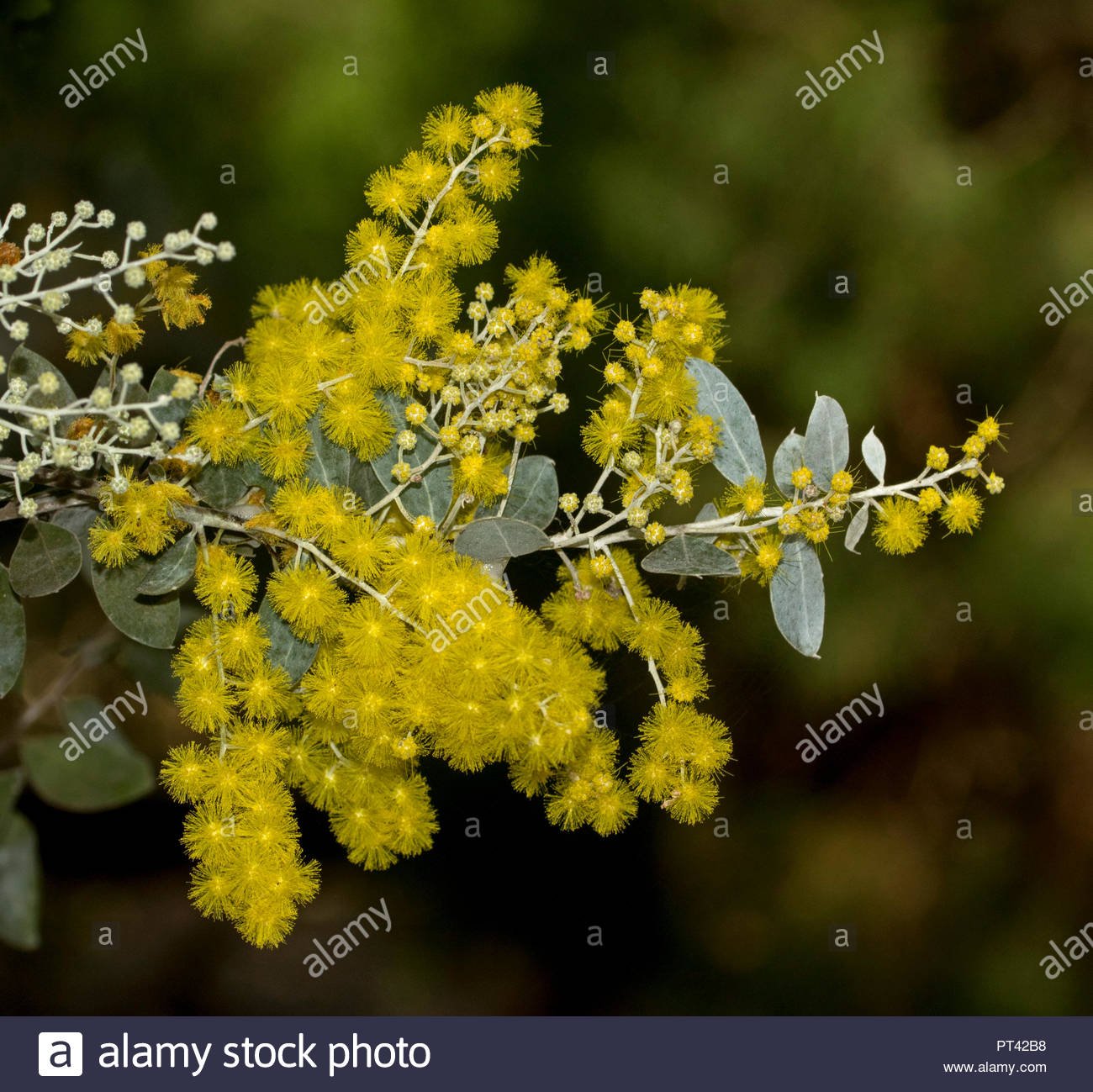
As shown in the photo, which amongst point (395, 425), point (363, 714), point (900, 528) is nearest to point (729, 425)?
point (900, 528)

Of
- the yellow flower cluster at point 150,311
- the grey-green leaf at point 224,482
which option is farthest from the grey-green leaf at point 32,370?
the grey-green leaf at point 224,482

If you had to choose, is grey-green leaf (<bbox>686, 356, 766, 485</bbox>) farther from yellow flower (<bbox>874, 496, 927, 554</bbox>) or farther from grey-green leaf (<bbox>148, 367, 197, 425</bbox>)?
grey-green leaf (<bbox>148, 367, 197, 425</bbox>)

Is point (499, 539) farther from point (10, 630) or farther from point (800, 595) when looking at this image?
point (10, 630)

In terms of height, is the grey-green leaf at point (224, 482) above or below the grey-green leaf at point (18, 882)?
above

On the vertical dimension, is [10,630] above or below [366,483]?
below

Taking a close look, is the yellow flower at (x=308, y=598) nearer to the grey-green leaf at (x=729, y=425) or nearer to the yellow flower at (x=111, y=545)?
the yellow flower at (x=111, y=545)

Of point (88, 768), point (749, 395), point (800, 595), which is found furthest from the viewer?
point (749, 395)

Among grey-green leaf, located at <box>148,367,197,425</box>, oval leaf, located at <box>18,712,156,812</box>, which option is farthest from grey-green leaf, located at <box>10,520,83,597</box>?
oval leaf, located at <box>18,712,156,812</box>
